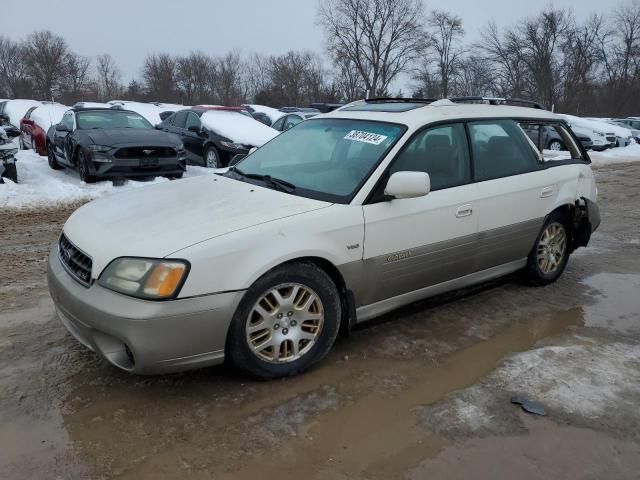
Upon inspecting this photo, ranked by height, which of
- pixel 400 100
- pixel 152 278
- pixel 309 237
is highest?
pixel 400 100

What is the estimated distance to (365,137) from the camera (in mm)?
3988

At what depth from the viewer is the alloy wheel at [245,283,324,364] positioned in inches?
123

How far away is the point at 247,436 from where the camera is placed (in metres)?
2.77

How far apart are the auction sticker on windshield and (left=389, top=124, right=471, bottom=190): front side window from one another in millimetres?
204

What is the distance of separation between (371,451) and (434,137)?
7.60 feet

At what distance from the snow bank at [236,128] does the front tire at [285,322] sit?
8881 millimetres

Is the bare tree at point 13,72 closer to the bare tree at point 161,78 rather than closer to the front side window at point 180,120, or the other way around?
the bare tree at point 161,78

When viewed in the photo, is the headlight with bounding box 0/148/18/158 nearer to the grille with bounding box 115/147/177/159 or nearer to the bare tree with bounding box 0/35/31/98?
the grille with bounding box 115/147/177/159

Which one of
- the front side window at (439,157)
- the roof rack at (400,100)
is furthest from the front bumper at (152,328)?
the roof rack at (400,100)

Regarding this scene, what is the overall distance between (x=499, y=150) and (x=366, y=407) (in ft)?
8.29

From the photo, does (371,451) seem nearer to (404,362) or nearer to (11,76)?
(404,362)

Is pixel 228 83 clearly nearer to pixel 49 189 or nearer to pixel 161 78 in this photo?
pixel 161 78

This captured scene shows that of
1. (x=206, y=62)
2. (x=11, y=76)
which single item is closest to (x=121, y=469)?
(x=206, y=62)

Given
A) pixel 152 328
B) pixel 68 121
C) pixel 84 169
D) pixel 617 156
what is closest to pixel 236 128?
pixel 68 121
